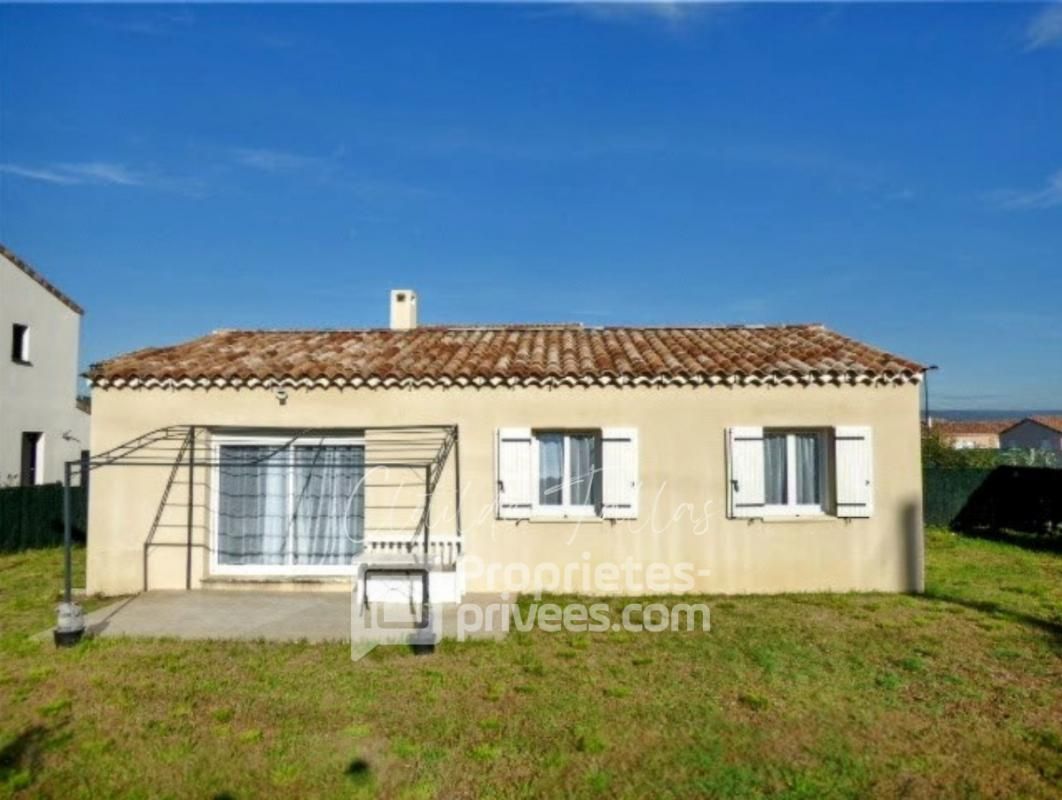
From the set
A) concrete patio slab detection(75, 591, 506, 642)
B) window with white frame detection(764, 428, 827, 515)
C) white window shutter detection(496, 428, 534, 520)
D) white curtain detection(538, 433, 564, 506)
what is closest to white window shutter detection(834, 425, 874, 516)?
window with white frame detection(764, 428, 827, 515)

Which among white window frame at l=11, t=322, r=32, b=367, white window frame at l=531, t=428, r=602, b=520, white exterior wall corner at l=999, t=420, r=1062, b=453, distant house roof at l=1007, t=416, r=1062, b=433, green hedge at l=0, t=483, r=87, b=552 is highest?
white window frame at l=11, t=322, r=32, b=367

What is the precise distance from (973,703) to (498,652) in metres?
4.40

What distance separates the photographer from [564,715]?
19.5 ft

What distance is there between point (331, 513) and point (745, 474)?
243 inches

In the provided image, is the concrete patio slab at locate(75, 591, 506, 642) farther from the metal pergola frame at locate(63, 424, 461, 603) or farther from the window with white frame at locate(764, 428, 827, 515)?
the window with white frame at locate(764, 428, 827, 515)

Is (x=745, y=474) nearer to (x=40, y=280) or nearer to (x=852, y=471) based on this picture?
(x=852, y=471)

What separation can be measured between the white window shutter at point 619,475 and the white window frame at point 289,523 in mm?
3657

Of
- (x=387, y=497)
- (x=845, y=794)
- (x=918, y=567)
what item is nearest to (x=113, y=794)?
(x=845, y=794)

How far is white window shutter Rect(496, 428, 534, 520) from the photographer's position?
10.3 meters

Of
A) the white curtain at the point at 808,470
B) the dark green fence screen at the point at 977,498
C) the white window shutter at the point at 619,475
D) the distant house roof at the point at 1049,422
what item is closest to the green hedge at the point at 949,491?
the dark green fence screen at the point at 977,498

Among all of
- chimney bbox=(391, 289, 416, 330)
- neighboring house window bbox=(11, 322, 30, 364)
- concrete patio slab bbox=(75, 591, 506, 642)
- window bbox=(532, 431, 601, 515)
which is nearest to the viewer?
concrete patio slab bbox=(75, 591, 506, 642)

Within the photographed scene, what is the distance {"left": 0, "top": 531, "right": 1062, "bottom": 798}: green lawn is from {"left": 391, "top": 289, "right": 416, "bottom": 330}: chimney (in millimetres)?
8450

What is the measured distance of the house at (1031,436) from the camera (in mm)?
65625

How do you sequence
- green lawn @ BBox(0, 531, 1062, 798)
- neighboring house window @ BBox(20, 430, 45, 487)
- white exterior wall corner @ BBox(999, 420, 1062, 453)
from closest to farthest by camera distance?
green lawn @ BBox(0, 531, 1062, 798) < neighboring house window @ BBox(20, 430, 45, 487) < white exterior wall corner @ BBox(999, 420, 1062, 453)
